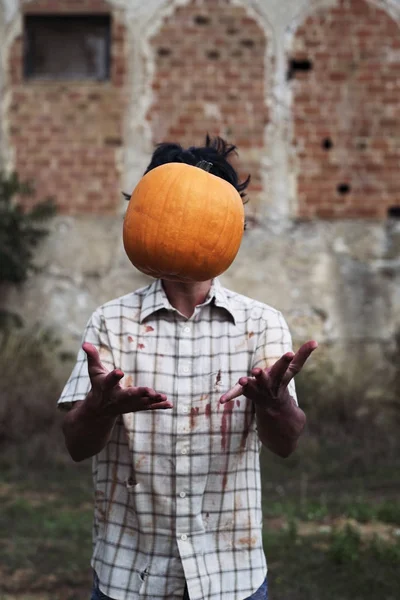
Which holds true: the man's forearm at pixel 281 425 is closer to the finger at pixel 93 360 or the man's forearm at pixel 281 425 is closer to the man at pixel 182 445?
the man at pixel 182 445

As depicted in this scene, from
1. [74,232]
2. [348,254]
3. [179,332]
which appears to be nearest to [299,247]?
[348,254]

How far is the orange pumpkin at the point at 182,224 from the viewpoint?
2.05 m

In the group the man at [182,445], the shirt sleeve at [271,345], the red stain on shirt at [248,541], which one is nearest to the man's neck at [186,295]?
the man at [182,445]

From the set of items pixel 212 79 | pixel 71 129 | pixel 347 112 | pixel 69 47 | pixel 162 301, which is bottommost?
pixel 162 301

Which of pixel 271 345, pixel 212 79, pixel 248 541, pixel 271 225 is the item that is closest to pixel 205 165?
pixel 271 345

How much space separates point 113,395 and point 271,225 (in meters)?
6.00

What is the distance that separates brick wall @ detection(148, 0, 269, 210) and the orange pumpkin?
557 cm

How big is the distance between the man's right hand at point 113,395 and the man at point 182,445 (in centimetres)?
5

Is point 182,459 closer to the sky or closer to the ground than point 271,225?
closer to the ground

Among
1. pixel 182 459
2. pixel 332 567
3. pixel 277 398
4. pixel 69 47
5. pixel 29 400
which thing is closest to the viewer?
pixel 277 398

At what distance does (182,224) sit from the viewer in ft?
6.81

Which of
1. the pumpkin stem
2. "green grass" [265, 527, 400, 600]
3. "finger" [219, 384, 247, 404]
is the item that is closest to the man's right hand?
"finger" [219, 384, 247, 404]

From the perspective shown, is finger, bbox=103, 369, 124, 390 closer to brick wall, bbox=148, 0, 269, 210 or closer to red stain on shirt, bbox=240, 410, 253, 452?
red stain on shirt, bbox=240, 410, 253, 452

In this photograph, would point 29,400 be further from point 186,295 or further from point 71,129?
point 186,295
